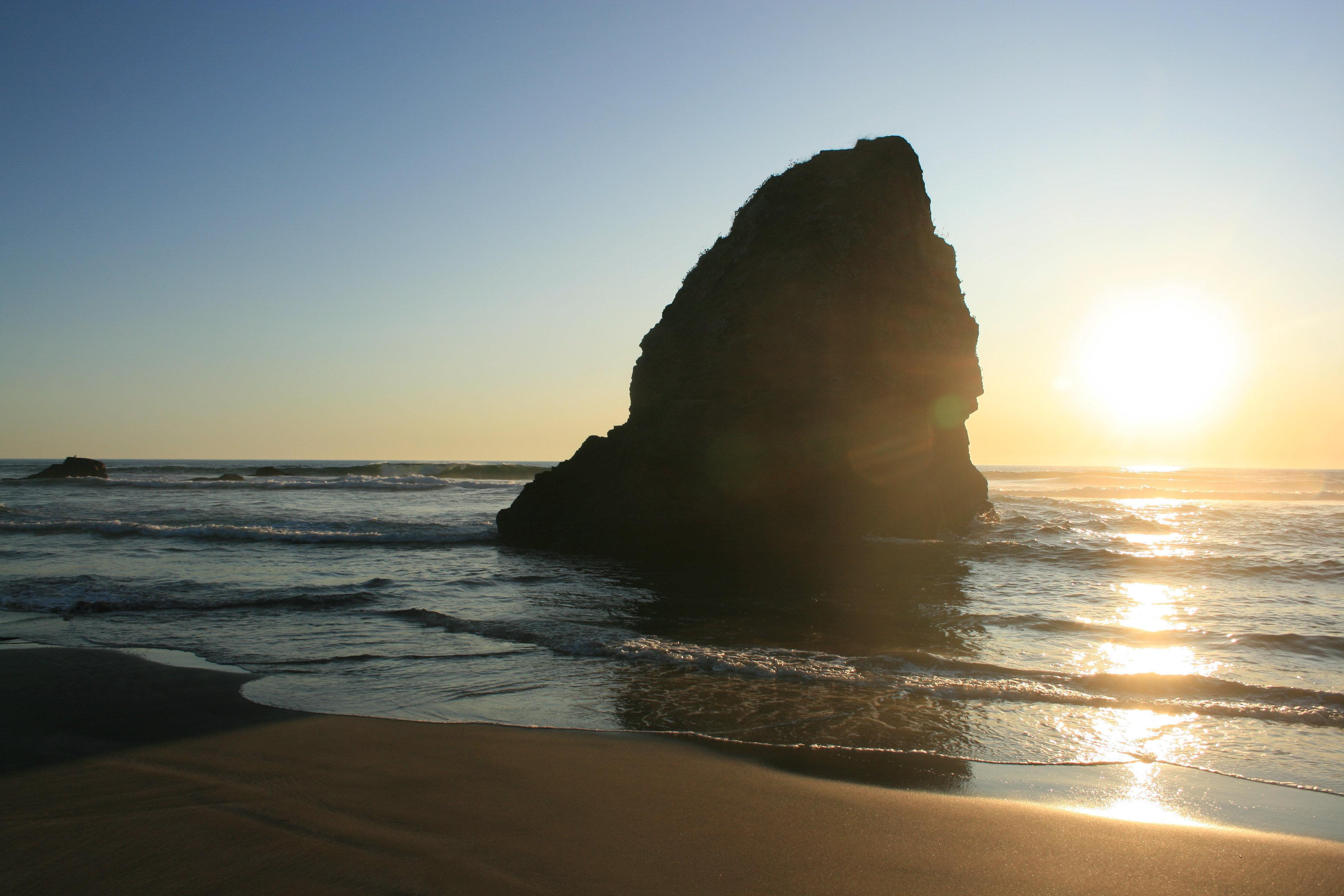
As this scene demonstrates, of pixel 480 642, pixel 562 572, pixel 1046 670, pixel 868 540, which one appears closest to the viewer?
pixel 1046 670

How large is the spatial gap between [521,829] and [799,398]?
1337 centimetres

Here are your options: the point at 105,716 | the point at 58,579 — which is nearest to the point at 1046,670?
the point at 105,716

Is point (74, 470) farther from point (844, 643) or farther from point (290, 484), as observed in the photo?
point (844, 643)

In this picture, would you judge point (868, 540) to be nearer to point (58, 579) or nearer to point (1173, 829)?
point (1173, 829)

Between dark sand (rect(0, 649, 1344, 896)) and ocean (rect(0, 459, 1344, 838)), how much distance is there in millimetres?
495

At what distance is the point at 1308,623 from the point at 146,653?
12293mm

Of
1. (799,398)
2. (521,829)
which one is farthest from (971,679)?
(799,398)

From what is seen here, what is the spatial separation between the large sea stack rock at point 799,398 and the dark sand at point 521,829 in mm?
10929

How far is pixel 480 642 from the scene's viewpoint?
7.39m

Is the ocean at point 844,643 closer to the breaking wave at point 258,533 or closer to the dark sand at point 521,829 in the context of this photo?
the breaking wave at point 258,533

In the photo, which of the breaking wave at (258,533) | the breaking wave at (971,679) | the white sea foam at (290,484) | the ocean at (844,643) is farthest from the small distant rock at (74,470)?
the breaking wave at (971,679)

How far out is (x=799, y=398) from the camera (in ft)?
52.2

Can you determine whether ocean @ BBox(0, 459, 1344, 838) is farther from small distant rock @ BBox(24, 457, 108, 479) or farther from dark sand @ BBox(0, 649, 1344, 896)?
small distant rock @ BBox(24, 457, 108, 479)

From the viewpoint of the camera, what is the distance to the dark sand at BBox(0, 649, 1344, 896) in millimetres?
2891
